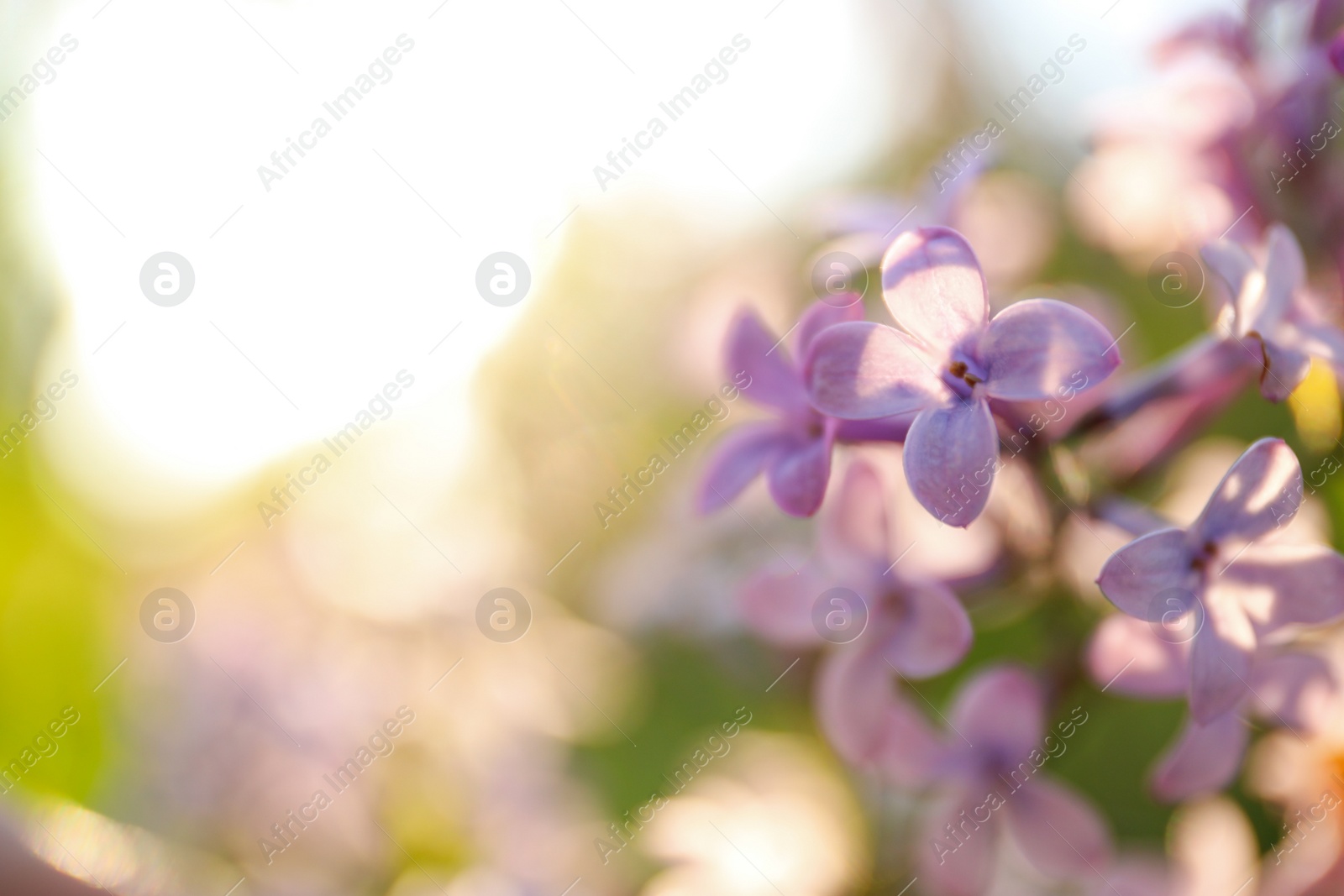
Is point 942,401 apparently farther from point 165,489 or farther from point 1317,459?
point 165,489

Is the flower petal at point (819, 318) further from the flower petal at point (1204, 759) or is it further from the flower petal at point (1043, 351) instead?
the flower petal at point (1204, 759)

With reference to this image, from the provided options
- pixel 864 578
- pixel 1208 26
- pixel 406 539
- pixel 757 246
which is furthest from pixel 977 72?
pixel 864 578

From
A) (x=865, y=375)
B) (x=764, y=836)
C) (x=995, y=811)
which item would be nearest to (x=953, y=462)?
(x=865, y=375)

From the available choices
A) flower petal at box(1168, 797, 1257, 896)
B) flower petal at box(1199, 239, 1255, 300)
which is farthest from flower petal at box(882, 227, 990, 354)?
flower petal at box(1168, 797, 1257, 896)

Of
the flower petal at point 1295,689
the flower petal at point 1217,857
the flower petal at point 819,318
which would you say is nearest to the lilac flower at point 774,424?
the flower petal at point 819,318

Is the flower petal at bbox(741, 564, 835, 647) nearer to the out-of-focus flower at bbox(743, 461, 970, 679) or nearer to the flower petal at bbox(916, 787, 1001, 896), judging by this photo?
the out-of-focus flower at bbox(743, 461, 970, 679)

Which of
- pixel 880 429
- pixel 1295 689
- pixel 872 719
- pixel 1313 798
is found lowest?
pixel 1313 798

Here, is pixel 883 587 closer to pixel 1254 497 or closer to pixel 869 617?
pixel 869 617
